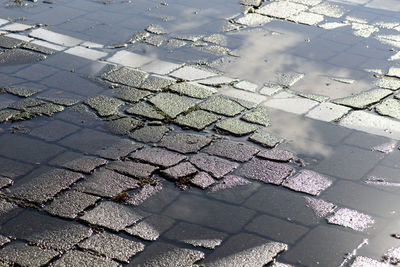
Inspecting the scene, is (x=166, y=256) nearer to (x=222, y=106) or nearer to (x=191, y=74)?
(x=222, y=106)

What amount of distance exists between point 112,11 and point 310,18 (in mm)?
3041

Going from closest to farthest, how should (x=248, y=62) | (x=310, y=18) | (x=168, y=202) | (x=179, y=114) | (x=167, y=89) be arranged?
(x=168, y=202) → (x=179, y=114) → (x=167, y=89) → (x=248, y=62) → (x=310, y=18)

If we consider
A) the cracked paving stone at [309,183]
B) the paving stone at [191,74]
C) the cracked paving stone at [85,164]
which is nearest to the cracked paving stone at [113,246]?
the cracked paving stone at [85,164]

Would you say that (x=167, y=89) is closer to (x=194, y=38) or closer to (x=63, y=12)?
(x=194, y=38)

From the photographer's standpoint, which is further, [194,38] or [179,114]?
[194,38]

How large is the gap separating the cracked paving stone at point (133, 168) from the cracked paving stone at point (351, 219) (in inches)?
63.6

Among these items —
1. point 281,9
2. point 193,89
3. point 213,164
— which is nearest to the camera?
point 213,164

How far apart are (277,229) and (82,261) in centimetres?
151

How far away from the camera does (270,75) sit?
7.75m

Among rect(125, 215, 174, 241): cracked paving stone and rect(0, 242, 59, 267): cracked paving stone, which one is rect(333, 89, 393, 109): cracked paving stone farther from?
rect(0, 242, 59, 267): cracked paving stone

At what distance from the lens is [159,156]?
591cm

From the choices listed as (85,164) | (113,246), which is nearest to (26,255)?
(113,246)

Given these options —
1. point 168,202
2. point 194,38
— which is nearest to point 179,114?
point 168,202

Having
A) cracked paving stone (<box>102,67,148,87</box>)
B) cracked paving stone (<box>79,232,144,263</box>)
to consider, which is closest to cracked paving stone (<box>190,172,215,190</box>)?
cracked paving stone (<box>79,232,144,263</box>)
